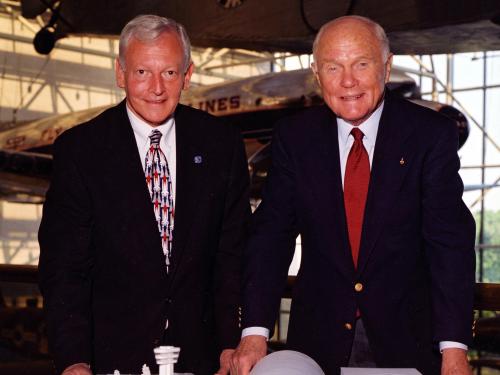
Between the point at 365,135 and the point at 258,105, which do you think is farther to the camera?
the point at 258,105

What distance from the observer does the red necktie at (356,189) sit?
171cm

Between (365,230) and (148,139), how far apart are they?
539 millimetres

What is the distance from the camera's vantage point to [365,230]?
1.67 metres

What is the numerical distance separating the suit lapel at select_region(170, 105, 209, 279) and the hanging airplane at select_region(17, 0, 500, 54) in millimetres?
2695

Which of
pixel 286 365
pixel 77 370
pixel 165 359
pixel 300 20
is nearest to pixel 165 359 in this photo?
pixel 165 359

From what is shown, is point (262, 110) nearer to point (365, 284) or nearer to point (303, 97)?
point (303, 97)

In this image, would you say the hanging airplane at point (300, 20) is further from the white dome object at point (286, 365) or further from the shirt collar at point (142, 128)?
the white dome object at point (286, 365)

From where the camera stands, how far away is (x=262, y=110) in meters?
11.0

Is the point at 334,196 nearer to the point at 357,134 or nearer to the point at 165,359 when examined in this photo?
the point at 357,134

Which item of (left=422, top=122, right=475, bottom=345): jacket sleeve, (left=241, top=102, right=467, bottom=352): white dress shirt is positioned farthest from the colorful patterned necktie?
(left=422, top=122, right=475, bottom=345): jacket sleeve

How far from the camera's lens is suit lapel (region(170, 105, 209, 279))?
1775 mm

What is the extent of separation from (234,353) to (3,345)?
2774 millimetres

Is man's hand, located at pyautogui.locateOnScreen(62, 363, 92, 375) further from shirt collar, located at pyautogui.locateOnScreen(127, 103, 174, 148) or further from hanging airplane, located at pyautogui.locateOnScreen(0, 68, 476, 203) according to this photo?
hanging airplane, located at pyautogui.locateOnScreen(0, 68, 476, 203)

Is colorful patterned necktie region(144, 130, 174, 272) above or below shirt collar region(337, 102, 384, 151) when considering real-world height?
below
